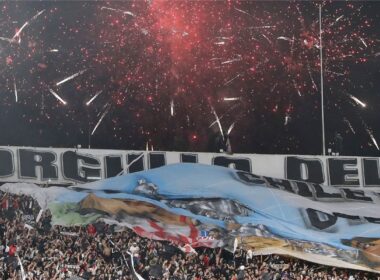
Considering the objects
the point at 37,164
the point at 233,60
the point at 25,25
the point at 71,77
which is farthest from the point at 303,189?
the point at 25,25

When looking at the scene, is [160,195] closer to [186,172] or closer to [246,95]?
[186,172]

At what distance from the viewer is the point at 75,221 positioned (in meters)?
11.9

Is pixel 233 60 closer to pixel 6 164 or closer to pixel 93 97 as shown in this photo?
pixel 93 97

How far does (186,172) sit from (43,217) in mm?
2940

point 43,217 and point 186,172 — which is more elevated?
point 186,172

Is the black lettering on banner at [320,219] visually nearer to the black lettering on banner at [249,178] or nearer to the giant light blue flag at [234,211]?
the giant light blue flag at [234,211]

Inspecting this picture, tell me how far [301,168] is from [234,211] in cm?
185

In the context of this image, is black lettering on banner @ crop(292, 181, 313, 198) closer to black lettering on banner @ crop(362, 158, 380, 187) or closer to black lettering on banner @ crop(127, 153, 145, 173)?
black lettering on banner @ crop(362, 158, 380, 187)

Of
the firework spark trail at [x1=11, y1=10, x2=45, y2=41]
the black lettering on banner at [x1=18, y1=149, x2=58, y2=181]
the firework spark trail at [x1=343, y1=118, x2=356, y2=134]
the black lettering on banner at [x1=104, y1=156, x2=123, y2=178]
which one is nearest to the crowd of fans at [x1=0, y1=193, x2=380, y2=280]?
the black lettering on banner at [x1=18, y1=149, x2=58, y2=181]

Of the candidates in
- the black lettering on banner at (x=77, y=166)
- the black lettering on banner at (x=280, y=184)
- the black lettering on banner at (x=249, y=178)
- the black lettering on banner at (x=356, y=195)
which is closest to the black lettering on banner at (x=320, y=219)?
the black lettering on banner at (x=280, y=184)

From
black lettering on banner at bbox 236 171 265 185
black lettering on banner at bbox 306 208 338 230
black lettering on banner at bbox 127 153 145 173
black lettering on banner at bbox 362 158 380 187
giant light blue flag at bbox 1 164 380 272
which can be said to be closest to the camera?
giant light blue flag at bbox 1 164 380 272

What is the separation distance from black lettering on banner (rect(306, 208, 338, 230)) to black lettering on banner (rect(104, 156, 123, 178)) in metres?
3.85

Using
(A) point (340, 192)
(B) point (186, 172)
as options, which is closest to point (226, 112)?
(B) point (186, 172)

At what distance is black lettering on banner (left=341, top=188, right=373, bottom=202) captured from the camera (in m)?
11.8
